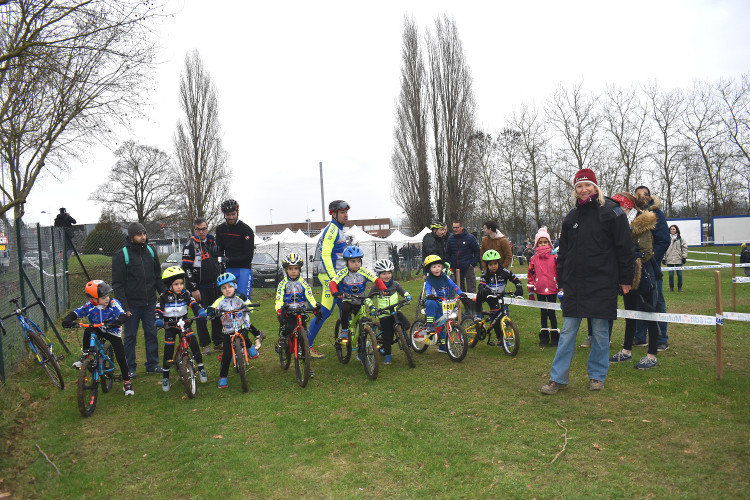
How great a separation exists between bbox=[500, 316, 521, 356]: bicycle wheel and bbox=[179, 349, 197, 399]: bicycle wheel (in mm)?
4324

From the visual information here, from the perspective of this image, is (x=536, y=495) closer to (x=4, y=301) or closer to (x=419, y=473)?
(x=419, y=473)

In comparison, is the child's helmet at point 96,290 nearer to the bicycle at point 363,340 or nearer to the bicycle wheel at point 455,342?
the bicycle at point 363,340

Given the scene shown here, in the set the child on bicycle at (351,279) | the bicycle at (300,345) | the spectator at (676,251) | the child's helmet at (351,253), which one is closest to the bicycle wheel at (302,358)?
the bicycle at (300,345)

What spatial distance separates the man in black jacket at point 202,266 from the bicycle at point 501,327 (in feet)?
13.1

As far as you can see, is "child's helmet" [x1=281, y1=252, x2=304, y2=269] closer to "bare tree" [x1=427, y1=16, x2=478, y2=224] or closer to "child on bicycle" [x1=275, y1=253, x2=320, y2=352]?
"child on bicycle" [x1=275, y1=253, x2=320, y2=352]

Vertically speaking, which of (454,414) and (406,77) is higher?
(406,77)

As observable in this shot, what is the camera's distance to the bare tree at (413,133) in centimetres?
3195

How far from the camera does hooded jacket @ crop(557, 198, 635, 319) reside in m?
5.20

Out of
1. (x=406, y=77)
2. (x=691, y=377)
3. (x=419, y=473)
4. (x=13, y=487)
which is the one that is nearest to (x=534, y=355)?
(x=691, y=377)

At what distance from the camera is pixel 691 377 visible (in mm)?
5684

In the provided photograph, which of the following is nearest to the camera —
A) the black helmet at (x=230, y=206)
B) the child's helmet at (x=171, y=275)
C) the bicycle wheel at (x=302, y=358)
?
the bicycle wheel at (x=302, y=358)

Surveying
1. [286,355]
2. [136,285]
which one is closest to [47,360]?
[136,285]

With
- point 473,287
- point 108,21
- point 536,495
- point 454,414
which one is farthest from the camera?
point 473,287

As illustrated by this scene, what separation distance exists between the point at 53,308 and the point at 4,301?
5.00 m
